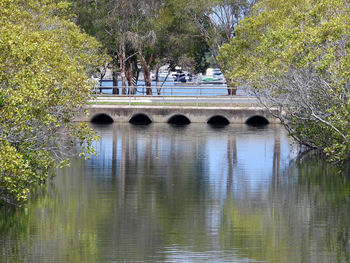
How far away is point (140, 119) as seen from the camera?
202 ft

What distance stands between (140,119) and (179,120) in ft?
10.1

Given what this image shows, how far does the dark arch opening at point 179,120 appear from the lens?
196 feet

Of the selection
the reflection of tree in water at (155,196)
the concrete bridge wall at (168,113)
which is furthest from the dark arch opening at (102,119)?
the reflection of tree in water at (155,196)

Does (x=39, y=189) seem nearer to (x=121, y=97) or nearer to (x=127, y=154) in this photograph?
(x=127, y=154)

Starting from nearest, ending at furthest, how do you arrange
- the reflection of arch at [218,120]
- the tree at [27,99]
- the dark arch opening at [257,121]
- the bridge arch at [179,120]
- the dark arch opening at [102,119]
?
the tree at [27,99] < the dark arch opening at [257,121] < the reflection of arch at [218,120] < the bridge arch at [179,120] < the dark arch opening at [102,119]

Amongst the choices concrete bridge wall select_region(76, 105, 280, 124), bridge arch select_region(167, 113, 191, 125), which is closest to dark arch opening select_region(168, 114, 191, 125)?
bridge arch select_region(167, 113, 191, 125)

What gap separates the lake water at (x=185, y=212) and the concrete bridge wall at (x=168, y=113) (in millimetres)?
18339

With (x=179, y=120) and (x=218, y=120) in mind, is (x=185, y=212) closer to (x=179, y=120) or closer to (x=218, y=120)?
(x=218, y=120)

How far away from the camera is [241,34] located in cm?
5141

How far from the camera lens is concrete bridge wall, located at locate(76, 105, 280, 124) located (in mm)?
57688

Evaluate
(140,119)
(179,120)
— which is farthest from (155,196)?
(140,119)

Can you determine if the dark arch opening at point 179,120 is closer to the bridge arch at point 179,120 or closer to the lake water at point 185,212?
Answer: the bridge arch at point 179,120

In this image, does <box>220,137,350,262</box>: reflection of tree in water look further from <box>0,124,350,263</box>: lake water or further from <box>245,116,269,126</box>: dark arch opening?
<box>245,116,269,126</box>: dark arch opening

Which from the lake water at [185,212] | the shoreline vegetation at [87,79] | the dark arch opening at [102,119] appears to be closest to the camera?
the lake water at [185,212]
